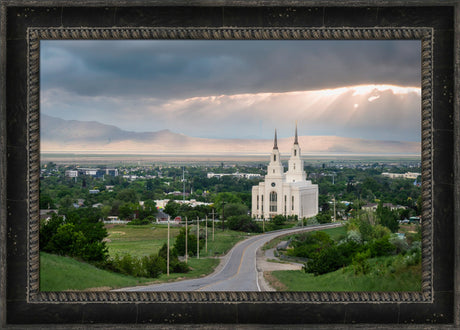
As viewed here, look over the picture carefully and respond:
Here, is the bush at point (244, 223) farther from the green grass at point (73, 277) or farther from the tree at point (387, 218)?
the tree at point (387, 218)

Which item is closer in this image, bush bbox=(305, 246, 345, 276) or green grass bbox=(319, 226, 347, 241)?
bush bbox=(305, 246, 345, 276)

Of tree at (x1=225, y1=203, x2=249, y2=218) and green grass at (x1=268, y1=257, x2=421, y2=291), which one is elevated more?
tree at (x1=225, y1=203, x2=249, y2=218)

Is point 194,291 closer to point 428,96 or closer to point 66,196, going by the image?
point 66,196

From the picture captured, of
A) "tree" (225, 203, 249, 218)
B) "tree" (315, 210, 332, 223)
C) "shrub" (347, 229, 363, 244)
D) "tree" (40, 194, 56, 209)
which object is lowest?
"shrub" (347, 229, 363, 244)

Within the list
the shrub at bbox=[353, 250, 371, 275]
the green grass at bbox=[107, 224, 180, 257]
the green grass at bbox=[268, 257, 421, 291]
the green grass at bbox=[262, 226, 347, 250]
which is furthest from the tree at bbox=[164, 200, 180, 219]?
the shrub at bbox=[353, 250, 371, 275]

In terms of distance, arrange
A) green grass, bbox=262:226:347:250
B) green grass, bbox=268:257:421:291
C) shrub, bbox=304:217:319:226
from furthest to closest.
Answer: shrub, bbox=304:217:319:226 < green grass, bbox=262:226:347:250 < green grass, bbox=268:257:421:291

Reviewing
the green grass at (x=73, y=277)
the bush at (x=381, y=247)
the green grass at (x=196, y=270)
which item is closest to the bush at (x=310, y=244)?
the bush at (x=381, y=247)

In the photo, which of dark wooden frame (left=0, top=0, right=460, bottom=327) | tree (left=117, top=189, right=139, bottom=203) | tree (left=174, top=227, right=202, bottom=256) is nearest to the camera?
dark wooden frame (left=0, top=0, right=460, bottom=327)

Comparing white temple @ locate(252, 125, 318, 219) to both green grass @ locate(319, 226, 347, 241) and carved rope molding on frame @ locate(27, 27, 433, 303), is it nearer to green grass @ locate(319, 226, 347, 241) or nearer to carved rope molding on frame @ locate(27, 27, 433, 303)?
green grass @ locate(319, 226, 347, 241)

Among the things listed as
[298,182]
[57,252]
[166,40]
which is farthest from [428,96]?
[57,252]
